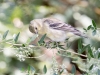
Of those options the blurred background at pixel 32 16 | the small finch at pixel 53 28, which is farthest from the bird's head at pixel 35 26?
the blurred background at pixel 32 16

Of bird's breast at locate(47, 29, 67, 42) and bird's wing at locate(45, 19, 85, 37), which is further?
bird's wing at locate(45, 19, 85, 37)

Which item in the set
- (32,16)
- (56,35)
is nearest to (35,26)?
(56,35)

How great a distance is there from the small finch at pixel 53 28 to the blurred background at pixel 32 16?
1.18 meters

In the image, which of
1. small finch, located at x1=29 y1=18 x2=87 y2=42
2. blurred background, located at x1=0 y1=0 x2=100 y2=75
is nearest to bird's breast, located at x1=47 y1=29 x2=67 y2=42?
small finch, located at x1=29 y1=18 x2=87 y2=42

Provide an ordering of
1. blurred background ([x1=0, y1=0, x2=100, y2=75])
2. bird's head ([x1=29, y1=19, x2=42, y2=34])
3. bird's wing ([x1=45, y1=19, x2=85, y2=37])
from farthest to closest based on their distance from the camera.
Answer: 1. blurred background ([x1=0, y1=0, x2=100, y2=75])
2. bird's wing ([x1=45, y1=19, x2=85, y2=37])
3. bird's head ([x1=29, y1=19, x2=42, y2=34])

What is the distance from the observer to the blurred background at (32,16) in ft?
11.5

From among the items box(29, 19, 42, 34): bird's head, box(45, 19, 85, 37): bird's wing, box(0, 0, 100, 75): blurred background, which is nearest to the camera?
box(29, 19, 42, 34): bird's head

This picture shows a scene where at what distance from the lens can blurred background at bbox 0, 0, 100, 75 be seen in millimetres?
3501

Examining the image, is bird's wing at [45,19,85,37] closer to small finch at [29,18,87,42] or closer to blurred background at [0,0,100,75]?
small finch at [29,18,87,42]

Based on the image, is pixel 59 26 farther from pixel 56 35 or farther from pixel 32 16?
pixel 32 16

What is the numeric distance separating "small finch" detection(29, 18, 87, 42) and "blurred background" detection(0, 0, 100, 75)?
3.88 feet

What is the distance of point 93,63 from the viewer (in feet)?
4.89

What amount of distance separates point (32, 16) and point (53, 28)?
6.44 feet

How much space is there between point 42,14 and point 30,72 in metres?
2.63
